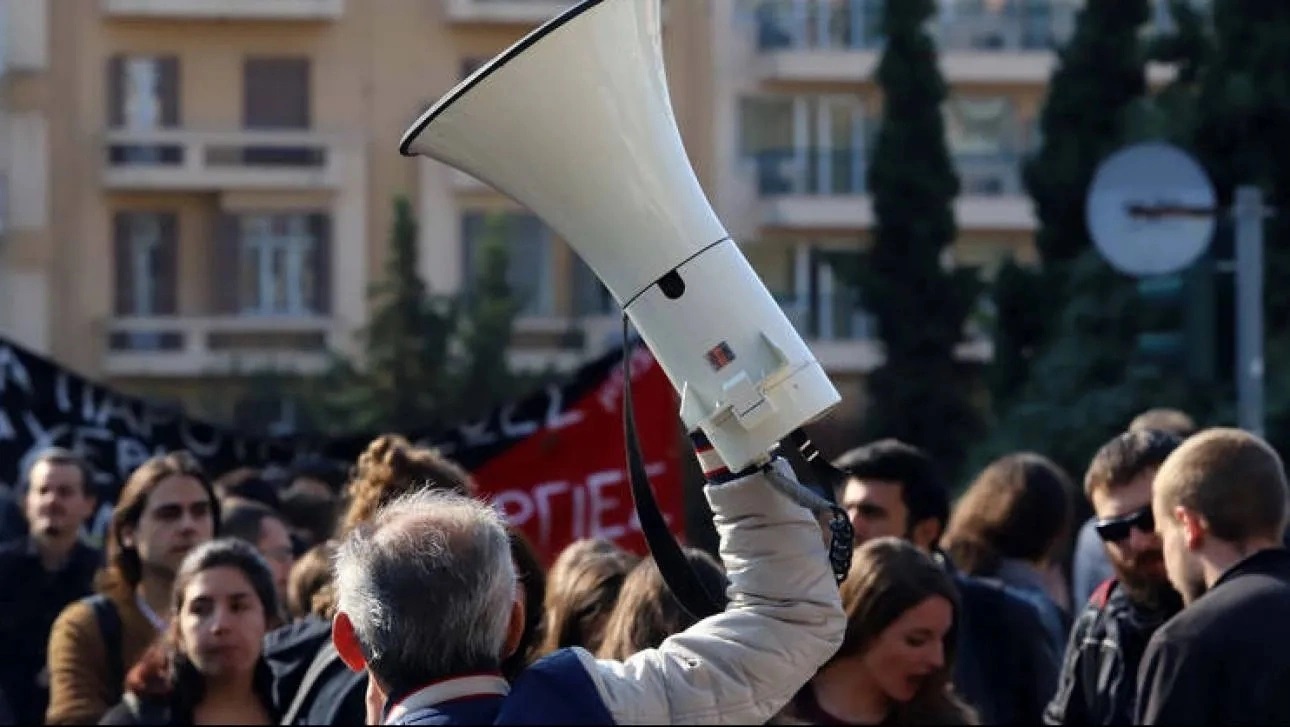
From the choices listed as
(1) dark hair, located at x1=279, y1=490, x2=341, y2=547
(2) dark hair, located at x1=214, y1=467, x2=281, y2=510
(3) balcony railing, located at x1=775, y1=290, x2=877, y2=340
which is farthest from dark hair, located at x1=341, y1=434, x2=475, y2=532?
(3) balcony railing, located at x1=775, y1=290, x2=877, y2=340

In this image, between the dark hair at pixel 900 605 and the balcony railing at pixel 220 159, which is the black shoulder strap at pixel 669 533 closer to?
the dark hair at pixel 900 605

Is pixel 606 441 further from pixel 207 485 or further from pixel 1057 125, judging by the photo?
pixel 1057 125

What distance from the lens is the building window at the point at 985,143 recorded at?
37.3m

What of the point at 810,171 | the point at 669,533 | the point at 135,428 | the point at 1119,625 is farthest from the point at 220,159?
the point at 669,533

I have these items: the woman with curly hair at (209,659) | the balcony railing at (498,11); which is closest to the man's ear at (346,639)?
the woman with curly hair at (209,659)

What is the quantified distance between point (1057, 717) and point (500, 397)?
87.0 ft

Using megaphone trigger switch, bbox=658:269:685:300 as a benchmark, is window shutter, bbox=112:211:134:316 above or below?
above

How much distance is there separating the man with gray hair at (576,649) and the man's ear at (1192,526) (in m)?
1.94

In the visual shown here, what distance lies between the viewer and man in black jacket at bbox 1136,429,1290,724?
4.85 m

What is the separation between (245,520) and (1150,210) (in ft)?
A: 13.8

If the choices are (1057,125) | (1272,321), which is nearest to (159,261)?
(1057,125)

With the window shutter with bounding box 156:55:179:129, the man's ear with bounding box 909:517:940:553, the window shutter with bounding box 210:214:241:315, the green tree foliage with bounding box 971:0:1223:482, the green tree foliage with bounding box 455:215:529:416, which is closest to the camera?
the man's ear with bounding box 909:517:940:553

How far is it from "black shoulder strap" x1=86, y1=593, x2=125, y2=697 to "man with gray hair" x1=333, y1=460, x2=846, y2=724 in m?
3.22

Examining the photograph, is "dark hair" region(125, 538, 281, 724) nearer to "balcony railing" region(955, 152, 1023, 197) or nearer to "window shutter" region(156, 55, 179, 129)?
"window shutter" region(156, 55, 179, 129)
